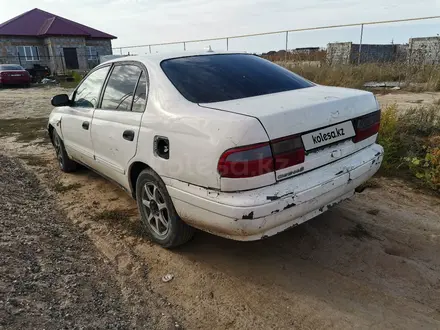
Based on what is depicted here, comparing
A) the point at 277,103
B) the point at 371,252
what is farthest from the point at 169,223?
the point at 371,252

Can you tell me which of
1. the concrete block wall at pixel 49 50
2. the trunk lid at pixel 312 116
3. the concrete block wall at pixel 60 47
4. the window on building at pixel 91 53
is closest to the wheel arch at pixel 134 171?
the trunk lid at pixel 312 116

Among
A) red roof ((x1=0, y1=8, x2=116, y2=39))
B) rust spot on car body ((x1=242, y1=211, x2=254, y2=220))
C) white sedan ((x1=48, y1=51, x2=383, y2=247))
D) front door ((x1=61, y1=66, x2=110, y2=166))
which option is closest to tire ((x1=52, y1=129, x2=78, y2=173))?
front door ((x1=61, y1=66, x2=110, y2=166))

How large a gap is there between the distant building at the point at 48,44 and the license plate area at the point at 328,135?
108ft

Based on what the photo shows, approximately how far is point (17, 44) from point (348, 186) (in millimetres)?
36702

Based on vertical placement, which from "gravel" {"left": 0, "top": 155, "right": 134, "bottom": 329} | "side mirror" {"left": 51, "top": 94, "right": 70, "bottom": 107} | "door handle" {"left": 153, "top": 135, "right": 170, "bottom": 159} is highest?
"side mirror" {"left": 51, "top": 94, "right": 70, "bottom": 107}

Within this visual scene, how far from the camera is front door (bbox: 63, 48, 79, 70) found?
107ft

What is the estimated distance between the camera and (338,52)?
49.4 feet

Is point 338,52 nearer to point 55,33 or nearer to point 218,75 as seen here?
point 218,75

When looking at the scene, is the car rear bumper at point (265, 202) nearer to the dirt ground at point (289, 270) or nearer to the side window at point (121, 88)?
the dirt ground at point (289, 270)

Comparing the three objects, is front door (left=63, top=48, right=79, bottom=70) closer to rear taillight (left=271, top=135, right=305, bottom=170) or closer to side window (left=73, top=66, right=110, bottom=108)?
side window (left=73, top=66, right=110, bottom=108)

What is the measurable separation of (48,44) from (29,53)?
1947 mm

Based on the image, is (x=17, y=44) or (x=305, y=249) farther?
(x=17, y=44)

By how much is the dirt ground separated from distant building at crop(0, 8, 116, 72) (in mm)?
32028

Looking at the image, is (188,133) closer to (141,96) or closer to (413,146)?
(141,96)
